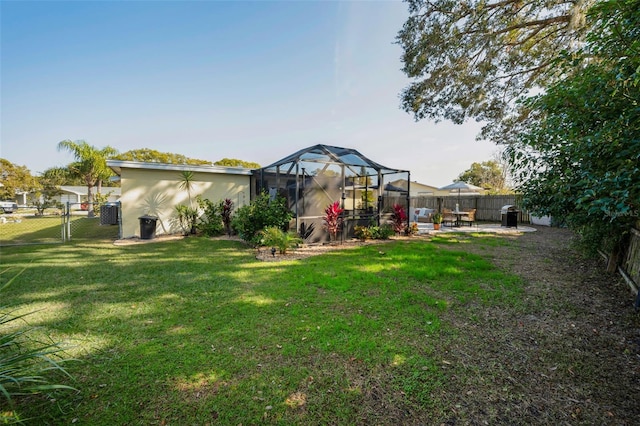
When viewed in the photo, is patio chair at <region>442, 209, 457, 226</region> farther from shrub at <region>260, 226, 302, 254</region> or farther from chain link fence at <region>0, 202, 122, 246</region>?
chain link fence at <region>0, 202, 122, 246</region>

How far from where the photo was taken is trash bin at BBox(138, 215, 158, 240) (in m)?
8.86

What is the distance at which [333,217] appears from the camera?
7.87m

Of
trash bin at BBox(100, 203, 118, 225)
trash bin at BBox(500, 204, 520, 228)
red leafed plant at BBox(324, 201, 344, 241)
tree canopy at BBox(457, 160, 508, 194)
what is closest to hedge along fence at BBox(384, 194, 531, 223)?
trash bin at BBox(500, 204, 520, 228)

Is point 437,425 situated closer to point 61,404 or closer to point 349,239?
point 61,404

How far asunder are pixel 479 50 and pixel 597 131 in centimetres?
634

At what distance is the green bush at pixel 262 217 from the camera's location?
7.40m

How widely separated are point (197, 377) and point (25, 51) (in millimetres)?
11225

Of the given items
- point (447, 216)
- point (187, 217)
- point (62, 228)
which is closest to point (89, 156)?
point (62, 228)

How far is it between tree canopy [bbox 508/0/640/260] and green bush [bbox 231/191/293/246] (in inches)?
220

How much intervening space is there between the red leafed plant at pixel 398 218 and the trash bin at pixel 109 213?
13.1 m

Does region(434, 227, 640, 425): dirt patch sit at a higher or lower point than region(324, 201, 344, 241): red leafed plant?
lower

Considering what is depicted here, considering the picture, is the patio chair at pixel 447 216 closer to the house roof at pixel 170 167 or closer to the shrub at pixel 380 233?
the shrub at pixel 380 233

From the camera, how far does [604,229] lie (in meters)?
4.30

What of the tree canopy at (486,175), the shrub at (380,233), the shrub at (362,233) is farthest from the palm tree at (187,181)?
the tree canopy at (486,175)
